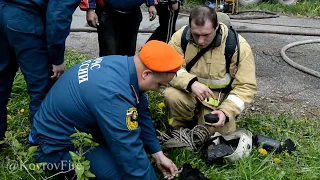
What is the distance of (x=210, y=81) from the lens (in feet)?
12.5

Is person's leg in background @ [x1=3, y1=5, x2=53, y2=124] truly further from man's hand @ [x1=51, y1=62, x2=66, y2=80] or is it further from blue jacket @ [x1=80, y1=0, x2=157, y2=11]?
blue jacket @ [x1=80, y1=0, x2=157, y2=11]

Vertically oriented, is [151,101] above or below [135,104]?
below

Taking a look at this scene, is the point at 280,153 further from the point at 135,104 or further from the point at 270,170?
the point at 135,104

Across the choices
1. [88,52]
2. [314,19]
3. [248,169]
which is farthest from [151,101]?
[314,19]

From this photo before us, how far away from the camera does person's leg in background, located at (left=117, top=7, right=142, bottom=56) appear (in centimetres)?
423

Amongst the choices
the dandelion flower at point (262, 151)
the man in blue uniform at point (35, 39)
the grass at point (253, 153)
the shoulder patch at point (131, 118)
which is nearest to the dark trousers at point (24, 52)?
the man in blue uniform at point (35, 39)

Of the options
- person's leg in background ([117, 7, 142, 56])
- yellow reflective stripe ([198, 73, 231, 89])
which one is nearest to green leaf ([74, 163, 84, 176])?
yellow reflective stripe ([198, 73, 231, 89])

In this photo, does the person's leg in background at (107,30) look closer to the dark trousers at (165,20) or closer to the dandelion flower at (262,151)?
the dark trousers at (165,20)

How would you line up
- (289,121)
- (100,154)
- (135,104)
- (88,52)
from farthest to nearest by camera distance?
1. (88,52)
2. (289,121)
3. (100,154)
4. (135,104)

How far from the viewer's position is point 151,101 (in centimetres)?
453

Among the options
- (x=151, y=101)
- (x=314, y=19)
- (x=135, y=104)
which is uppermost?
(x=135, y=104)

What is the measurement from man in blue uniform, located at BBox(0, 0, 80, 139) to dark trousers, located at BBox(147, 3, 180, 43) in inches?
78.5

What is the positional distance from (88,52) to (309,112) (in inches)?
123

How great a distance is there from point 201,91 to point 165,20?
188cm
